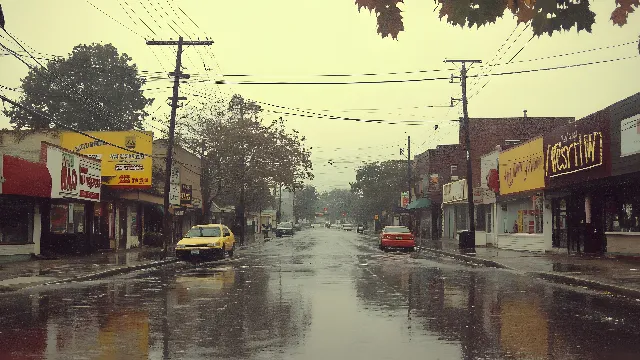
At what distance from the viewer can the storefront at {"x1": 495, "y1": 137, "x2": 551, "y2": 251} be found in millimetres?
38531

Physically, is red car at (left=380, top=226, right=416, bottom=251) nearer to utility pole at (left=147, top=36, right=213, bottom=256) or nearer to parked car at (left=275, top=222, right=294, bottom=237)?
utility pole at (left=147, top=36, right=213, bottom=256)

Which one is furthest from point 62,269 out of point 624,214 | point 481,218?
point 481,218

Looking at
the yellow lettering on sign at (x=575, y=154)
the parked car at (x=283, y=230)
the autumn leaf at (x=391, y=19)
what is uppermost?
the yellow lettering on sign at (x=575, y=154)

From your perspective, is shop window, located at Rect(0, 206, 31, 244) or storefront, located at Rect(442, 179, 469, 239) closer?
shop window, located at Rect(0, 206, 31, 244)

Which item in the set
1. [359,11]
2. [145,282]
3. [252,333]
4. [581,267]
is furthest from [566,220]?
[359,11]

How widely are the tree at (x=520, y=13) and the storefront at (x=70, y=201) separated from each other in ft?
98.5

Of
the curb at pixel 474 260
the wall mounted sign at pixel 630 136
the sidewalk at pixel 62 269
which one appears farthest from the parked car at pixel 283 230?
the wall mounted sign at pixel 630 136

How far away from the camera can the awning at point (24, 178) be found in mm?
28281

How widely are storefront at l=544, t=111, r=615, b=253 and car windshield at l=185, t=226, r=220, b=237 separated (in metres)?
17.4

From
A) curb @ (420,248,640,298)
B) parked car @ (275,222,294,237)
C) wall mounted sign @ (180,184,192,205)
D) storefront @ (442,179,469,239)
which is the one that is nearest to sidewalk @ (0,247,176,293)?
curb @ (420,248,640,298)

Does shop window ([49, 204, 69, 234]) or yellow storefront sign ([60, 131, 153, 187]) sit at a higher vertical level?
yellow storefront sign ([60, 131, 153, 187])

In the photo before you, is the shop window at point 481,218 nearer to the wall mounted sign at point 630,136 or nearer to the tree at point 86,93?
the wall mounted sign at point 630,136

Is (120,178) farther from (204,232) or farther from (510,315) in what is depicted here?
(510,315)

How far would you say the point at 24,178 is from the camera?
29.8m
